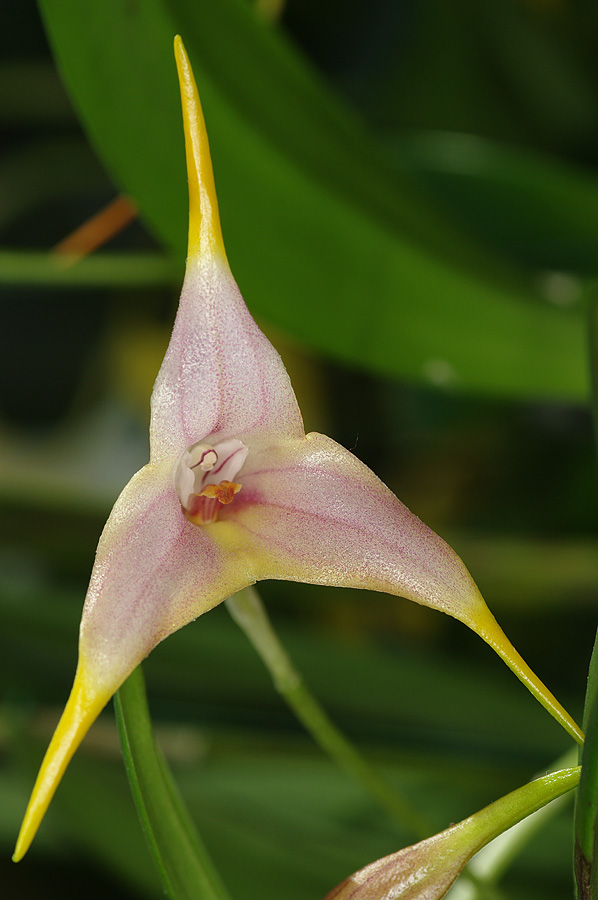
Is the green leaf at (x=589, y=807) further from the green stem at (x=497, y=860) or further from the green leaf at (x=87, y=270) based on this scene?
the green leaf at (x=87, y=270)

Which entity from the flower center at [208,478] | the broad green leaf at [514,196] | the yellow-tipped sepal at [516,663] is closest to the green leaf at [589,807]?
the yellow-tipped sepal at [516,663]

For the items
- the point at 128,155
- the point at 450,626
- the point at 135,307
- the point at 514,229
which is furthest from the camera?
the point at 135,307

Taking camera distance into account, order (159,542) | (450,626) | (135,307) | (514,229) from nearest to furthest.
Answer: (159,542), (514,229), (450,626), (135,307)

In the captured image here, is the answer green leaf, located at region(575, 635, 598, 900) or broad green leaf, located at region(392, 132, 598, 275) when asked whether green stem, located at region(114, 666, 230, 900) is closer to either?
green leaf, located at region(575, 635, 598, 900)

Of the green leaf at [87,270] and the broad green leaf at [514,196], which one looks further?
the broad green leaf at [514,196]

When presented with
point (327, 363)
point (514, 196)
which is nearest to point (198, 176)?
point (514, 196)

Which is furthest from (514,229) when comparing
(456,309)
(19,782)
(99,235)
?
(19,782)

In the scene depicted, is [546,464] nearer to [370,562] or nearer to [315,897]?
[315,897]
